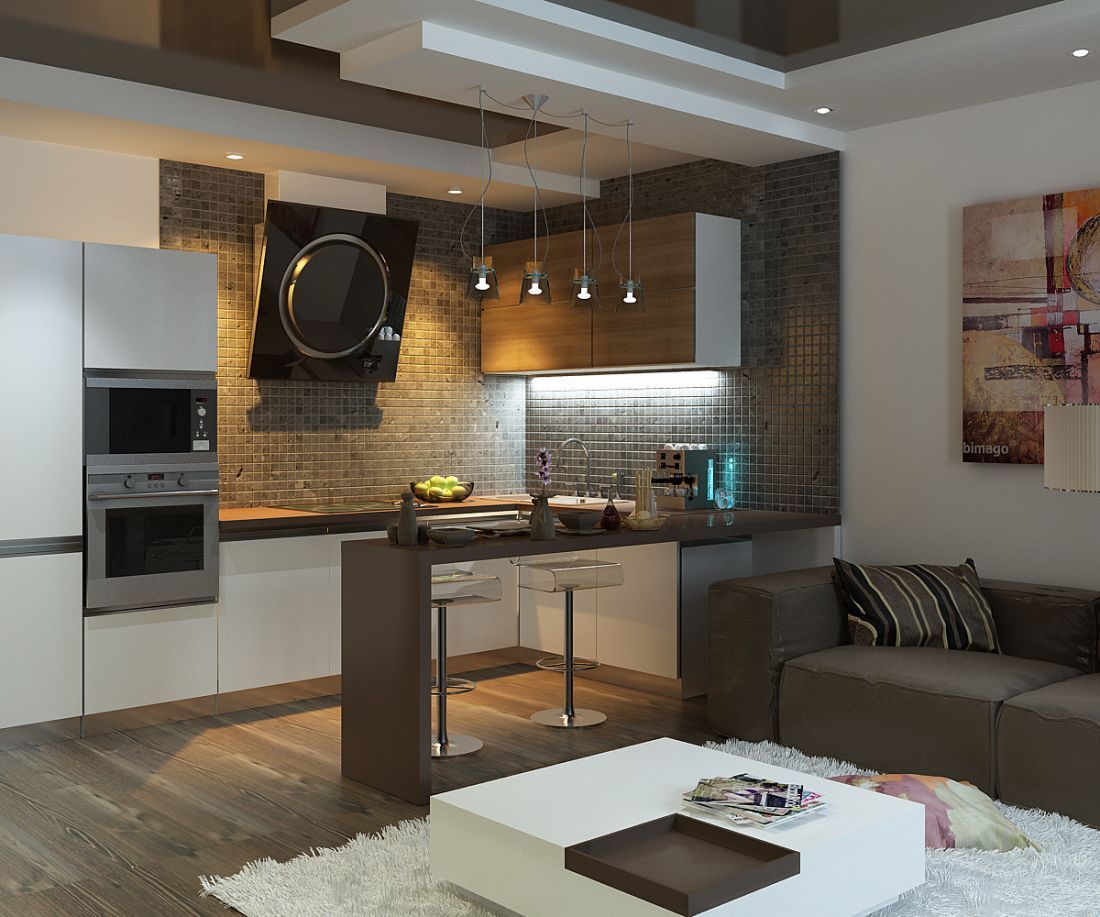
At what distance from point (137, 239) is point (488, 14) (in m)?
2.40

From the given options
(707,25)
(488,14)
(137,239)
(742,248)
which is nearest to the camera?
(488,14)

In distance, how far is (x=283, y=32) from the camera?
4113 mm

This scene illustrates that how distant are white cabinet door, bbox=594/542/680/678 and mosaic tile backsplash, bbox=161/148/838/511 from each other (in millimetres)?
776

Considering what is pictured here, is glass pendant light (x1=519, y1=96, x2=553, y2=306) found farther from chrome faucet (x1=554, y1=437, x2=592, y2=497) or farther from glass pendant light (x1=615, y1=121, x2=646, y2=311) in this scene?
chrome faucet (x1=554, y1=437, x2=592, y2=497)

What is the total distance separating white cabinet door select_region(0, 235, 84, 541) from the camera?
4688 mm

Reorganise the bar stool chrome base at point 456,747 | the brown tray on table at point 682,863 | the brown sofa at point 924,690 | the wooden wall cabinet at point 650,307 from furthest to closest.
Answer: the wooden wall cabinet at point 650,307
the bar stool chrome base at point 456,747
the brown sofa at point 924,690
the brown tray on table at point 682,863

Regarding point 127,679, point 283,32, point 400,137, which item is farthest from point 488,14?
point 127,679

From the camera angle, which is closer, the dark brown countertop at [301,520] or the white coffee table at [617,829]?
the white coffee table at [617,829]

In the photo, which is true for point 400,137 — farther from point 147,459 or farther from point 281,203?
point 147,459

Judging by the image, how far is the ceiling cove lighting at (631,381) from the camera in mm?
6199

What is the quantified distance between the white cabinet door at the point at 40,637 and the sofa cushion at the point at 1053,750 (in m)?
3.66

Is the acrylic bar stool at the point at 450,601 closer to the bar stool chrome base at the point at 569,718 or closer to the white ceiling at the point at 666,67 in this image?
the bar stool chrome base at the point at 569,718

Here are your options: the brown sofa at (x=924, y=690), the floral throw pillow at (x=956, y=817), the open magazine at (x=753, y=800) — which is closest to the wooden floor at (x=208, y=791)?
the brown sofa at (x=924, y=690)

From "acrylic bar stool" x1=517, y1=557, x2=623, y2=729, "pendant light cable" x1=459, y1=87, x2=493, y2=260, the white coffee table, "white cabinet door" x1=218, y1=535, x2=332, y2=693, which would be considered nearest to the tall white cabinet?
"white cabinet door" x1=218, y1=535, x2=332, y2=693
